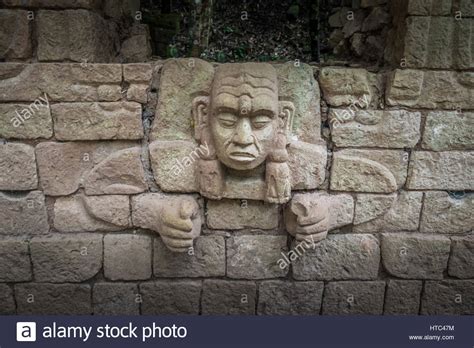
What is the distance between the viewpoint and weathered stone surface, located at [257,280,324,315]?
3.00 meters

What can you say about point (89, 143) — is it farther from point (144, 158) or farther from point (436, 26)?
point (436, 26)

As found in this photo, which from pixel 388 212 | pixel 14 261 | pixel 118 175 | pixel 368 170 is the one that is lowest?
pixel 14 261

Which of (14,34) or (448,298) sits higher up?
(14,34)

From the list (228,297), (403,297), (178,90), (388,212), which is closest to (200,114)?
(178,90)

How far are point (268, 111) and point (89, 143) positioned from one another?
4.20 feet

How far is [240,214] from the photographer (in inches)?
112

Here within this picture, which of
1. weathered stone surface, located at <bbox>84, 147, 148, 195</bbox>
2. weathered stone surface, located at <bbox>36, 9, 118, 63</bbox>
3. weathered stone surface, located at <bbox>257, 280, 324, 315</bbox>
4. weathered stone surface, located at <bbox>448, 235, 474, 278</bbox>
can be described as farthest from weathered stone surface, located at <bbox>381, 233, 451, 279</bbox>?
weathered stone surface, located at <bbox>36, 9, 118, 63</bbox>

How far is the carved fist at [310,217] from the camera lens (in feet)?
8.47

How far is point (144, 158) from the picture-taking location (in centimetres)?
270

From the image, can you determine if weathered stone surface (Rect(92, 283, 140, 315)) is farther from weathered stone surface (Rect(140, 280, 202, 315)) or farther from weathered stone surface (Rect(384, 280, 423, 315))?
weathered stone surface (Rect(384, 280, 423, 315))

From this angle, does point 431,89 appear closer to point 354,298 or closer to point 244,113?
point 244,113

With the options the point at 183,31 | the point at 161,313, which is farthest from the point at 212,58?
the point at 161,313

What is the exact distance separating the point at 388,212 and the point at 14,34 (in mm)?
2882

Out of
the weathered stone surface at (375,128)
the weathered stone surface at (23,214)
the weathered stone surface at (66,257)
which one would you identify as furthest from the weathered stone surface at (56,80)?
the weathered stone surface at (375,128)
